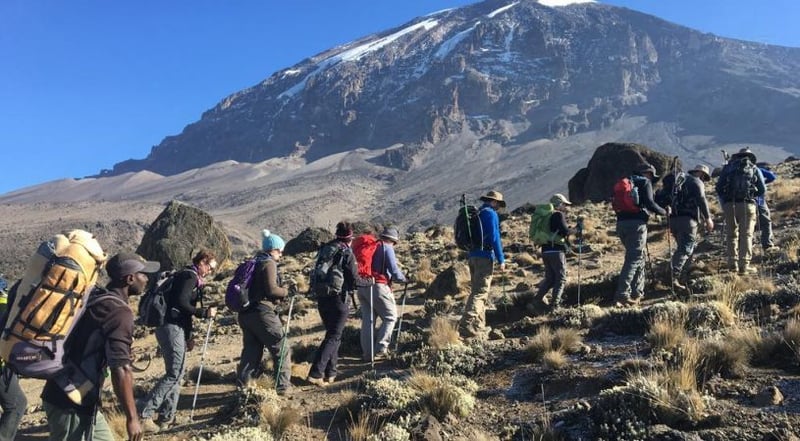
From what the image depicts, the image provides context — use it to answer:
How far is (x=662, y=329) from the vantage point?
18.0 ft

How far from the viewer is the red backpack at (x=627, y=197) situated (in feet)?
25.6

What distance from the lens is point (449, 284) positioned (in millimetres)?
12641

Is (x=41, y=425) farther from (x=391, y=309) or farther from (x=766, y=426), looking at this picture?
(x=766, y=426)

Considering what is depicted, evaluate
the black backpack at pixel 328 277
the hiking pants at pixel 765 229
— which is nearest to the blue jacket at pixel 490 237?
the black backpack at pixel 328 277

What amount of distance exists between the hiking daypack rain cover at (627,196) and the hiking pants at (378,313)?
3286mm

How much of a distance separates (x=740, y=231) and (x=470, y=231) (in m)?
4.34

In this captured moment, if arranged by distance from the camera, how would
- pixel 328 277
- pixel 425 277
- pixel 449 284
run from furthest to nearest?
1. pixel 425 277
2. pixel 449 284
3. pixel 328 277

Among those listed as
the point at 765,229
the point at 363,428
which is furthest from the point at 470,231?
the point at 765,229

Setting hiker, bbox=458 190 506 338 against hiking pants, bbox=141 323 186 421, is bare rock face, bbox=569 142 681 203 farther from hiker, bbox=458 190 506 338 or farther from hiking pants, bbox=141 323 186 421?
hiking pants, bbox=141 323 186 421

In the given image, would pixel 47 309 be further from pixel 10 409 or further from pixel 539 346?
pixel 539 346

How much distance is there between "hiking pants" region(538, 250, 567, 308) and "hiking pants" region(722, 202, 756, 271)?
2.57 metres

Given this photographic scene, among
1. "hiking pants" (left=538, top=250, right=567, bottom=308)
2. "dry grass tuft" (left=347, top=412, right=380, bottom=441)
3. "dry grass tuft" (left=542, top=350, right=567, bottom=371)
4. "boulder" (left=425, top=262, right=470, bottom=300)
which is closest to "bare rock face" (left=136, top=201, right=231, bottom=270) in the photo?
"boulder" (left=425, top=262, right=470, bottom=300)

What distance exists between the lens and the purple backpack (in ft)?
19.2

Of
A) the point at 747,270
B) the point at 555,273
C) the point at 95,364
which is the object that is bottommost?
the point at 747,270
